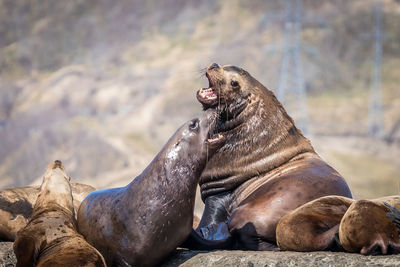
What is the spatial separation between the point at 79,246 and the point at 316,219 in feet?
5.44

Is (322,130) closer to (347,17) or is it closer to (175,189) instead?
(347,17)

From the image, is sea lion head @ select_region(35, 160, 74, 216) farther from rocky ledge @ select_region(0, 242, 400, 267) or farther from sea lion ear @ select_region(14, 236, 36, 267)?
rocky ledge @ select_region(0, 242, 400, 267)

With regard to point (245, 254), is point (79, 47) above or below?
above

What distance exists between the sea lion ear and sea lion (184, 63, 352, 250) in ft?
4.55

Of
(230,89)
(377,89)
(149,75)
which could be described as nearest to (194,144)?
(230,89)

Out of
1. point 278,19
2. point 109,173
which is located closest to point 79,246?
point 109,173

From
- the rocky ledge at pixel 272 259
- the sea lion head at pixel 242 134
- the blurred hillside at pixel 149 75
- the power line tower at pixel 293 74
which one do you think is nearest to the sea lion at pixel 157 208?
the rocky ledge at pixel 272 259

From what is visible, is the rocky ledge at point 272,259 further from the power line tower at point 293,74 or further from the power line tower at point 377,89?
the power line tower at point 377,89

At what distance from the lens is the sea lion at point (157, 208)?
424 cm

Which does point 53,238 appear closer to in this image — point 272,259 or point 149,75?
point 272,259

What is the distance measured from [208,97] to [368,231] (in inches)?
81.4

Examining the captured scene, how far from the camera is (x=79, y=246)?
400cm

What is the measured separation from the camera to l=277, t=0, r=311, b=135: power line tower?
2998 centimetres

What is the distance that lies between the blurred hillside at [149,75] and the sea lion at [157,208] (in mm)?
21469
